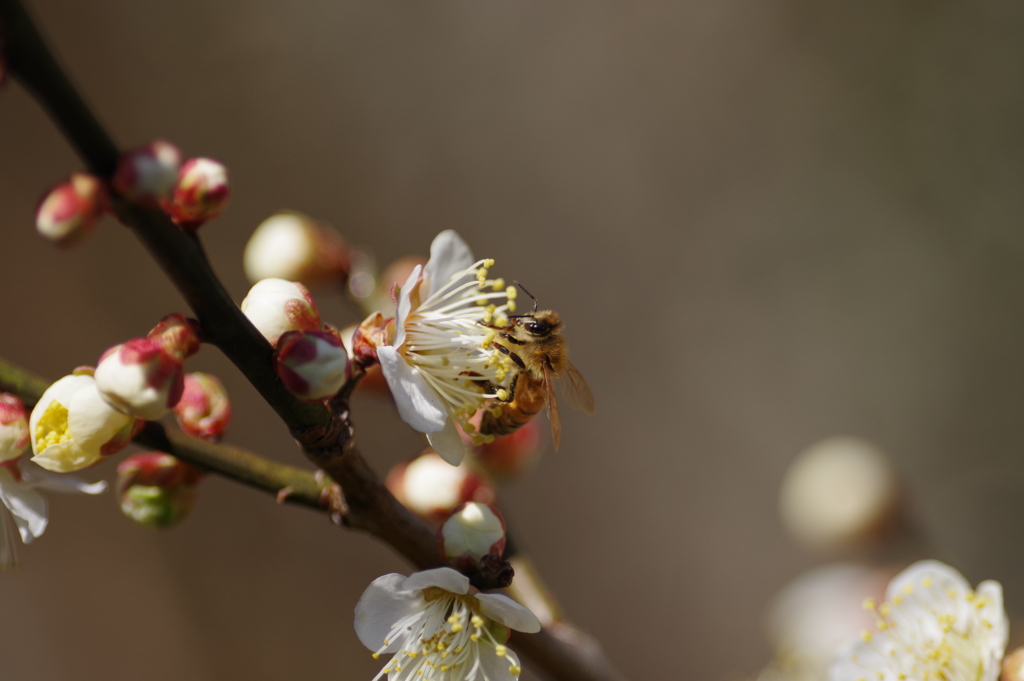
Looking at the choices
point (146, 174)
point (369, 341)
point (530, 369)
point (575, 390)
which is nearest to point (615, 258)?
point (575, 390)

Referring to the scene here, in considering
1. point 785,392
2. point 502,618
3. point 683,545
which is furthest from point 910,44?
point 502,618

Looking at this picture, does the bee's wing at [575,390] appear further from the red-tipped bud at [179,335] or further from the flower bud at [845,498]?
the flower bud at [845,498]

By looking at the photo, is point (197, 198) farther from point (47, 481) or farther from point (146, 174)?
point (47, 481)

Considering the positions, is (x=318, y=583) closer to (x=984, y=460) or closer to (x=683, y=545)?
(x=683, y=545)

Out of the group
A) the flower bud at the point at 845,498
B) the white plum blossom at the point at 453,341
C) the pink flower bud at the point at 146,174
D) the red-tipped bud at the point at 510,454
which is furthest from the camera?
the flower bud at the point at 845,498

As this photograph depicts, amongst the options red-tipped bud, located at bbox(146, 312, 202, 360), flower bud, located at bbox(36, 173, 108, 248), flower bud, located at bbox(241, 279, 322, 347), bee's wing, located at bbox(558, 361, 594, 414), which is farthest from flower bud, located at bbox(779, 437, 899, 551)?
flower bud, located at bbox(36, 173, 108, 248)

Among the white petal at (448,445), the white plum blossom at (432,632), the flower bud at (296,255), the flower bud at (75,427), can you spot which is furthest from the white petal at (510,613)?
the flower bud at (296,255)

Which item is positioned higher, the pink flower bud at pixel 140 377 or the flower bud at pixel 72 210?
the flower bud at pixel 72 210
